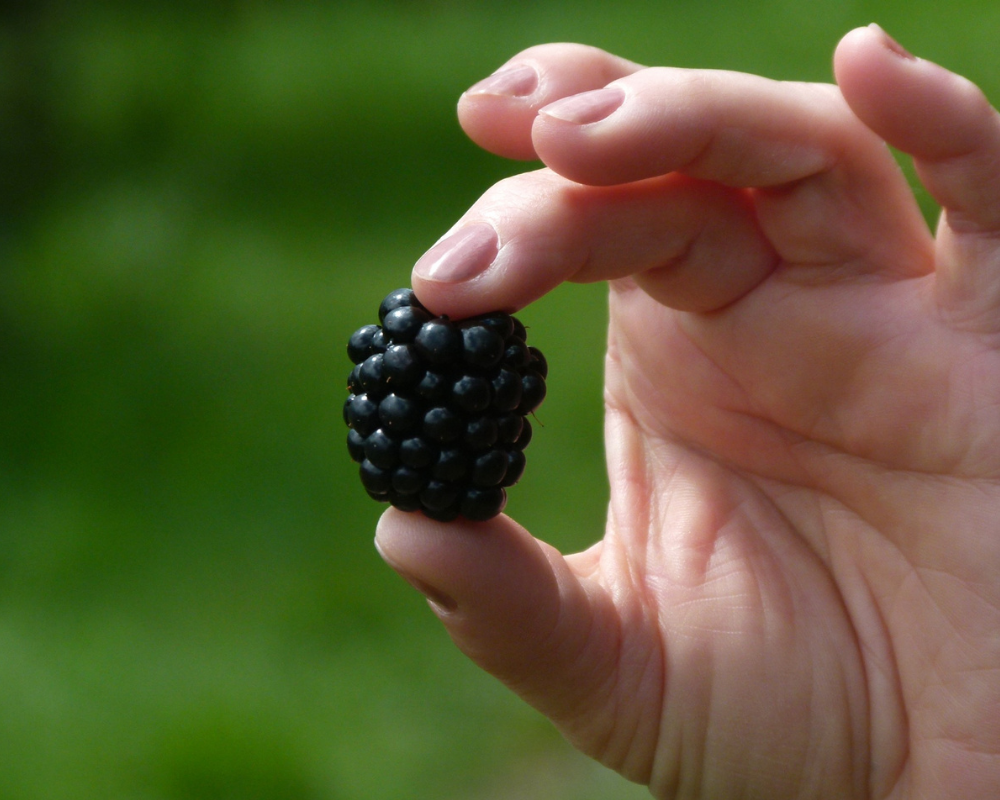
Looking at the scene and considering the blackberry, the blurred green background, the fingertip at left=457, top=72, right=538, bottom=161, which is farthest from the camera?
the blurred green background

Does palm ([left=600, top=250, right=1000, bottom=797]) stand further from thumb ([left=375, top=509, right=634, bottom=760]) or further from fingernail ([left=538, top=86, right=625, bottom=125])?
fingernail ([left=538, top=86, right=625, bottom=125])

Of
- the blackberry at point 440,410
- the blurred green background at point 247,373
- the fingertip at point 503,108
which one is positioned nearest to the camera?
the blackberry at point 440,410

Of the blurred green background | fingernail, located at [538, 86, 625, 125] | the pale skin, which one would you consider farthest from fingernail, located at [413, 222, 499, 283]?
the blurred green background

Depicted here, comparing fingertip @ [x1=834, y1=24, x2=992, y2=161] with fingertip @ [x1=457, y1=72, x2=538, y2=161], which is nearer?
fingertip @ [x1=834, y1=24, x2=992, y2=161]

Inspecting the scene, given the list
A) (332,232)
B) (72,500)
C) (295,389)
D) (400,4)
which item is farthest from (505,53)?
(72,500)

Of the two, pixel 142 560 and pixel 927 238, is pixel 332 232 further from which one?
pixel 927 238

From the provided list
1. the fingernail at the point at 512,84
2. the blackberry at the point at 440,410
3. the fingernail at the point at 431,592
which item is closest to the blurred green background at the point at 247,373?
the fingernail at the point at 431,592

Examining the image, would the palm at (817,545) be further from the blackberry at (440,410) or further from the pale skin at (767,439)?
the blackberry at (440,410)
